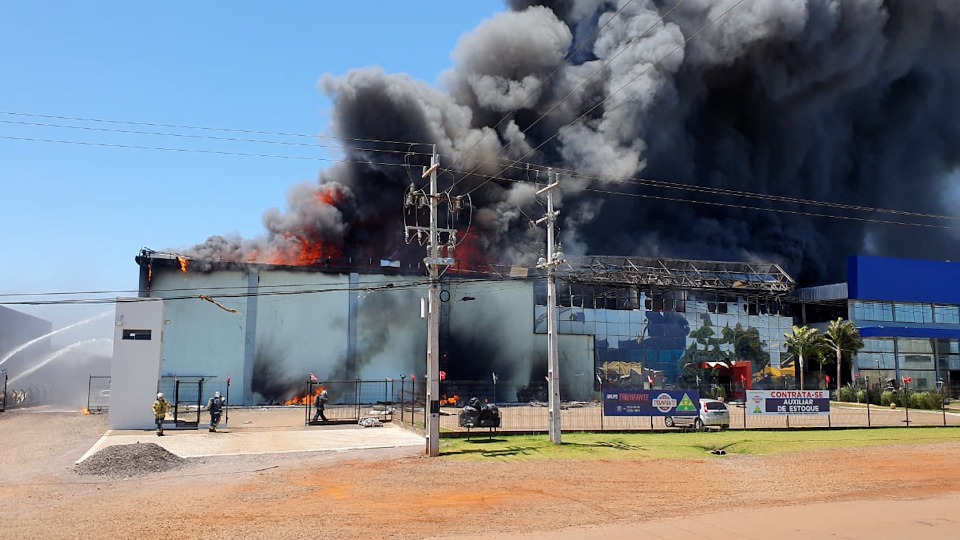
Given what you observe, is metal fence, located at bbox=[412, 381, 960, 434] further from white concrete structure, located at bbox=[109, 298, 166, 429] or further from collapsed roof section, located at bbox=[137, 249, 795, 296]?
collapsed roof section, located at bbox=[137, 249, 795, 296]

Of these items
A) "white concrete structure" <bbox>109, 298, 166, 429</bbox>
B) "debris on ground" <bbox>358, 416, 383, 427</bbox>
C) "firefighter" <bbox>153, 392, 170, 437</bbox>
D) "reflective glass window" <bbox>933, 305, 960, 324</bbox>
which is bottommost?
"debris on ground" <bbox>358, 416, 383, 427</bbox>

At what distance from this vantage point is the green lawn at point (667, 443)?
2169 centimetres

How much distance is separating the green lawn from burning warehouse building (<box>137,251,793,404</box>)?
60.0 ft

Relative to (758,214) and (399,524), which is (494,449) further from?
(758,214)

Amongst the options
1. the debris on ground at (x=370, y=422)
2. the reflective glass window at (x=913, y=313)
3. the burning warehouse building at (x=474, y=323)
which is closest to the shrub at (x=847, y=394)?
the burning warehouse building at (x=474, y=323)

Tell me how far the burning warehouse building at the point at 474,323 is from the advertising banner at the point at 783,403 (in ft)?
51.9

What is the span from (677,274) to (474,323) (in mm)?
17226

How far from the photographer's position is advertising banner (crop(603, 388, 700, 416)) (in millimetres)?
28730

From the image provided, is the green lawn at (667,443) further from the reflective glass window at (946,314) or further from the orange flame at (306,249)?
the reflective glass window at (946,314)

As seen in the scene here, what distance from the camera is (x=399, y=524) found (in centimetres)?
1241

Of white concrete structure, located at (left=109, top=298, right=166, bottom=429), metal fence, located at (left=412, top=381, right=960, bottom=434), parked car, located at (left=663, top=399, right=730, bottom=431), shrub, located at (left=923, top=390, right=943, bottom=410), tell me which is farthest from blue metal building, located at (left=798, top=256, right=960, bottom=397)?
white concrete structure, located at (left=109, top=298, right=166, bottom=429)

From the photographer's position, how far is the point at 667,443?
2492 cm

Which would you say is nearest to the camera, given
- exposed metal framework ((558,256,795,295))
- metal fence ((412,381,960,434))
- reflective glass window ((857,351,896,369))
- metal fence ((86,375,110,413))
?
metal fence ((412,381,960,434))

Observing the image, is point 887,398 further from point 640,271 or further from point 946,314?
point 946,314
